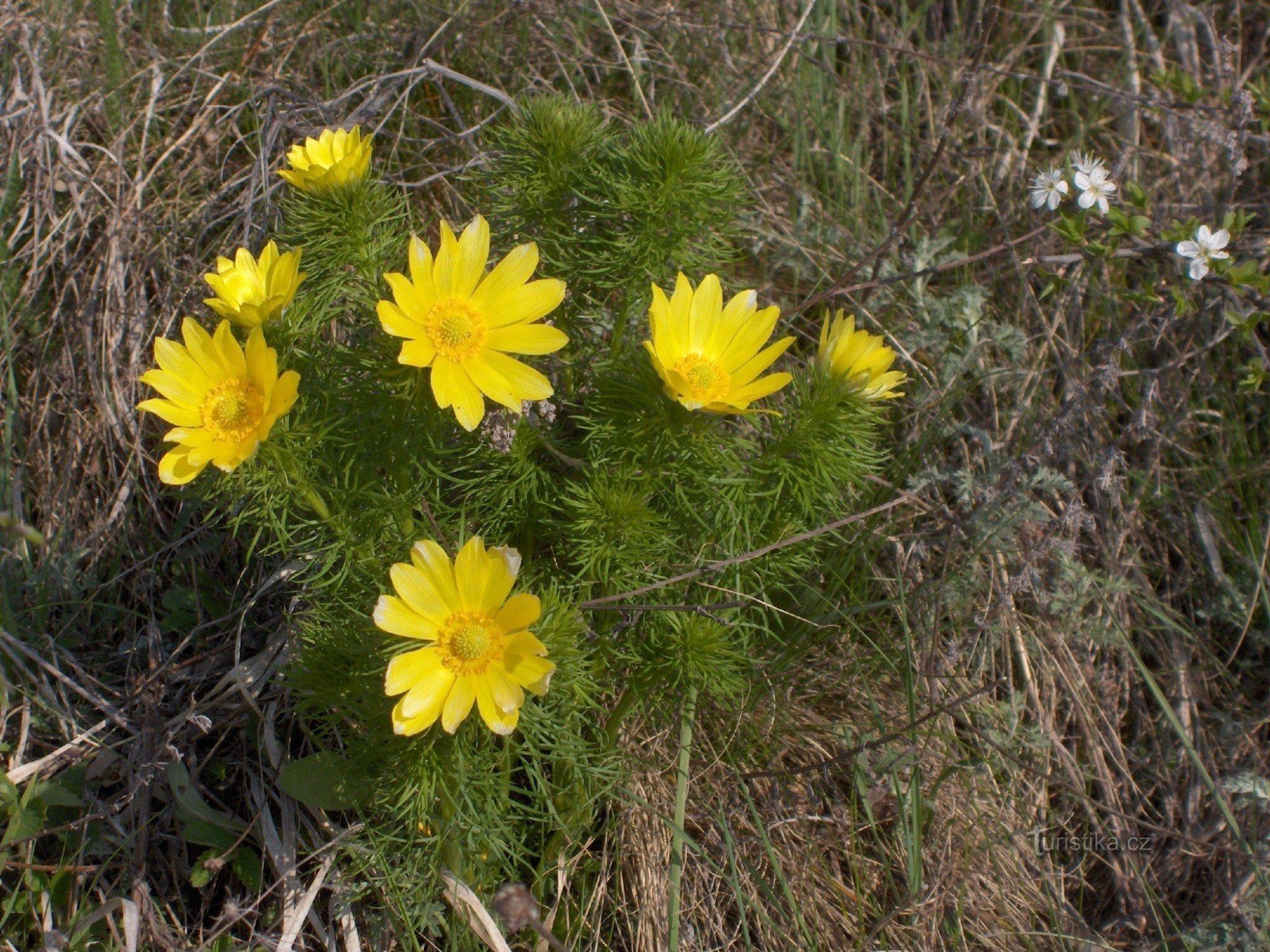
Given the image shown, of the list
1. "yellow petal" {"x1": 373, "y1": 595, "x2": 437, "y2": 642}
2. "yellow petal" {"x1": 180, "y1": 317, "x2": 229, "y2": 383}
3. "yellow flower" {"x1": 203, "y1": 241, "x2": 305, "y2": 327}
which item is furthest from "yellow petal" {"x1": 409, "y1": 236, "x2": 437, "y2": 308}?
"yellow petal" {"x1": 373, "y1": 595, "x2": 437, "y2": 642}

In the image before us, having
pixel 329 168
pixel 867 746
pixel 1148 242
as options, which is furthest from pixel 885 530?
pixel 329 168

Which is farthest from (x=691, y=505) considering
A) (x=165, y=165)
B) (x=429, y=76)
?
(x=165, y=165)

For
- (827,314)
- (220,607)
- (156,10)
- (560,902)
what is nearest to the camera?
(827,314)

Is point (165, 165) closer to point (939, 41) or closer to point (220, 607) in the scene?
point (220, 607)

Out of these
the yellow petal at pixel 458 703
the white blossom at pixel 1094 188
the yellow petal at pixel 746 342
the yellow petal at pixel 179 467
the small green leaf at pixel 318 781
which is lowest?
the small green leaf at pixel 318 781

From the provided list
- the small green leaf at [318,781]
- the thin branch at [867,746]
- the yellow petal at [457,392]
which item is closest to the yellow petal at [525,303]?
the yellow petal at [457,392]

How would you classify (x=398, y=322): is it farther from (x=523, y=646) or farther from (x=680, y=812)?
(x=680, y=812)

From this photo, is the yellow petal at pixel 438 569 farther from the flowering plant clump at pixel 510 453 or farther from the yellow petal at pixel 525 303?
the yellow petal at pixel 525 303
